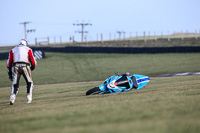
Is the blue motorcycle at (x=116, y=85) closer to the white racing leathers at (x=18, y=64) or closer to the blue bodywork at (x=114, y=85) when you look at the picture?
the blue bodywork at (x=114, y=85)

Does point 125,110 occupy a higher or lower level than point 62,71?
higher

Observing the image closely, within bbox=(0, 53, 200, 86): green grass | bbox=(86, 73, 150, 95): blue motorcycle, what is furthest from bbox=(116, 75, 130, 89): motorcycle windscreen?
bbox=(0, 53, 200, 86): green grass

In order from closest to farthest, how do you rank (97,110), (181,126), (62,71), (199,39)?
(181,126), (97,110), (62,71), (199,39)

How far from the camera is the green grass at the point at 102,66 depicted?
28922 millimetres

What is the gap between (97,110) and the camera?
5742mm

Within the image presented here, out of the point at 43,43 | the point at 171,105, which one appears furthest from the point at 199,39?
the point at 171,105

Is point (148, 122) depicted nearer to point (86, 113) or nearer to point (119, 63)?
point (86, 113)

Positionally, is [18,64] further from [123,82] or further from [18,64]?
[123,82]

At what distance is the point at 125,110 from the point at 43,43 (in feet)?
243

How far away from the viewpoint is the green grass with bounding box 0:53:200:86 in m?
28.9

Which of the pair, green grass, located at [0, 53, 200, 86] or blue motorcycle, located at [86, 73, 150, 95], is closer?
blue motorcycle, located at [86, 73, 150, 95]

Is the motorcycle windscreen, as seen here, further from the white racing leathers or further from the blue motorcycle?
the white racing leathers

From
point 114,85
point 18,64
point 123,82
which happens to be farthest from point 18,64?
point 123,82

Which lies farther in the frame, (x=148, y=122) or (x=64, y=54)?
(x=64, y=54)
